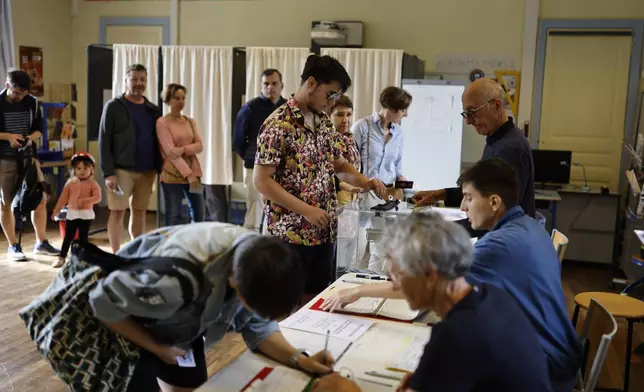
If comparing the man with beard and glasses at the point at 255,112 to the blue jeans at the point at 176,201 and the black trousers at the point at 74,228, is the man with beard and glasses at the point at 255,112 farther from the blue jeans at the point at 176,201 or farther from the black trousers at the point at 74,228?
the black trousers at the point at 74,228

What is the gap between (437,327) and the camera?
1170 mm

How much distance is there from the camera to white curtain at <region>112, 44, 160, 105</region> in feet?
21.4

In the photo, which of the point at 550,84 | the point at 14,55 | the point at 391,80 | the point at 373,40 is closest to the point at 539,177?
the point at 550,84

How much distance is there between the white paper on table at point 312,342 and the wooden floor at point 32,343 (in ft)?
0.86

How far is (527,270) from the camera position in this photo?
5.50ft

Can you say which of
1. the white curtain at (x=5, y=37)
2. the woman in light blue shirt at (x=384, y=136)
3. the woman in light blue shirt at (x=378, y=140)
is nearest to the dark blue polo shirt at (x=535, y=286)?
the woman in light blue shirt at (x=384, y=136)

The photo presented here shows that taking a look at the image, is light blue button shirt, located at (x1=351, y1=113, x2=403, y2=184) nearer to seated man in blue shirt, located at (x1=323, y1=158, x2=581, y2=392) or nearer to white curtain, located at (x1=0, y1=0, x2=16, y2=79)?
seated man in blue shirt, located at (x1=323, y1=158, x2=581, y2=392)

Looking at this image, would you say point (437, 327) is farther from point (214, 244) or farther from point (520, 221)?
point (520, 221)

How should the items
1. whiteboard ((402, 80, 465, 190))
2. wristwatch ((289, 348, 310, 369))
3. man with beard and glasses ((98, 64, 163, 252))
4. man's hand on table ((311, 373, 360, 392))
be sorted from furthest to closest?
whiteboard ((402, 80, 465, 190)), man with beard and glasses ((98, 64, 163, 252)), wristwatch ((289, 348, 310, 369)), man's hand on table ((311, 373, 360, 392))

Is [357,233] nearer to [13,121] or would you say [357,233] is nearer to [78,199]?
[78,199]

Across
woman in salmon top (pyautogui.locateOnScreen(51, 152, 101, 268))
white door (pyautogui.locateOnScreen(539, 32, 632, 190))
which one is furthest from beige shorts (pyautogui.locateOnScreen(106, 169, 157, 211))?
white door (pyautogui.locateOnScreen(539, 32, 632, 190))

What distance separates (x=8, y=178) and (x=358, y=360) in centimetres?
446

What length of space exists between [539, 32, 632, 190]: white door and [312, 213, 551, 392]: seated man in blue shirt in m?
5.62

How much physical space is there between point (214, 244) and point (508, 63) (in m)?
5.77
